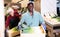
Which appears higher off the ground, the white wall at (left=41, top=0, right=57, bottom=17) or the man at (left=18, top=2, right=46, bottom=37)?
the white wall at (left=41, top=0, right=57, bottom=17)

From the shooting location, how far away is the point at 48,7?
1.21 meters

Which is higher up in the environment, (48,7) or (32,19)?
(48,7)

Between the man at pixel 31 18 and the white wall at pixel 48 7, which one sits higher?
the white wall at pixel 48 7

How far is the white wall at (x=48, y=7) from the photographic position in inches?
47.4

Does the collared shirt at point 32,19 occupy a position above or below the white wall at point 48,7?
below

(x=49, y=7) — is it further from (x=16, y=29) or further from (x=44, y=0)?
(x=16, y=29)

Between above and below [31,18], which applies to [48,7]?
above

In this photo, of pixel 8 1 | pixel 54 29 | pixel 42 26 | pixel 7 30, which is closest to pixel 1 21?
pixel 7 30

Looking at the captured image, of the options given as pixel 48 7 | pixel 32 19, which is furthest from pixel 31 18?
pixel 48 7

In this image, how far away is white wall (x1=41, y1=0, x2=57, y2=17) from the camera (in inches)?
47.4

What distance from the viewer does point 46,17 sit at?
4.04ft

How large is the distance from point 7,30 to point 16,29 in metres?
0.09

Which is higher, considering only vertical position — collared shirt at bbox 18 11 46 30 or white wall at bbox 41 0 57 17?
white wall at bbox 41 0 57 17

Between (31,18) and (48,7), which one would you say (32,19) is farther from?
(48,7)
